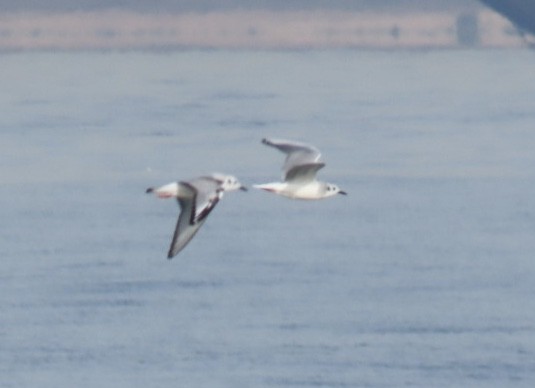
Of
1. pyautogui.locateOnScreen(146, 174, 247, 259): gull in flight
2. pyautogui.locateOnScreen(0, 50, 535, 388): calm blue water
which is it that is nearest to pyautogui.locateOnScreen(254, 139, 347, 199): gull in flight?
pyautogui.locateOnScreen(146, 174, 247, 259): gull in flight

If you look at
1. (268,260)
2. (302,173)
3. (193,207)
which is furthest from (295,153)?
(268,260)

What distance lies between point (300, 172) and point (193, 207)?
1.92 m

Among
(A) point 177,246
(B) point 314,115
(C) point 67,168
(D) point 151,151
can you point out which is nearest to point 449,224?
(C) point 67,168

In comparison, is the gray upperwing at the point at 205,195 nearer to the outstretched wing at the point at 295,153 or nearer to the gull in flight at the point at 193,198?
the gull in flight at the point at 193,198

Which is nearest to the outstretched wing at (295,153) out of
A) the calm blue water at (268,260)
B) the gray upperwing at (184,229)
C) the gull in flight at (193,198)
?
the gull in flight at (193,198)

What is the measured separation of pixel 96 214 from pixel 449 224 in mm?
6783

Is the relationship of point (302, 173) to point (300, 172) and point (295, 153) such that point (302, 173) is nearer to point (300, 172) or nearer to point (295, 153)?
Result: point (300, 172)

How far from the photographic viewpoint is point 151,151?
176 feet

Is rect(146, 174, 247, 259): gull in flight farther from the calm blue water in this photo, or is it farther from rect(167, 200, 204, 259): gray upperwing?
the calm blue water

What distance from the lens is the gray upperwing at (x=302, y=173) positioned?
17406 millimetres

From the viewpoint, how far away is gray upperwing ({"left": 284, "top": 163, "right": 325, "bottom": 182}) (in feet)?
57.1

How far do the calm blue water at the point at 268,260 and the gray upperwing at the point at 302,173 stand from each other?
24.8ft

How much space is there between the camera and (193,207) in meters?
15.9

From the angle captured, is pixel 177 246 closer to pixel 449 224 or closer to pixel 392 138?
pixel 449 224
